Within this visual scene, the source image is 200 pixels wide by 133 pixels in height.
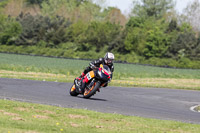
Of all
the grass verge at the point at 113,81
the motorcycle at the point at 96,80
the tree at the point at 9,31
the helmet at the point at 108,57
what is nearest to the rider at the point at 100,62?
the helmet at the point at 108,57

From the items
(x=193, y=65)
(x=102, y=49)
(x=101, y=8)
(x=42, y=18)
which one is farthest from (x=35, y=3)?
(x=193, y=65)

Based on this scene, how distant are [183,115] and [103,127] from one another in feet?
13.5

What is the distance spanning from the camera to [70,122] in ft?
28.2

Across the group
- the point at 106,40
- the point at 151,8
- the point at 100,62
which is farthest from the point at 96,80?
the point at 151,8

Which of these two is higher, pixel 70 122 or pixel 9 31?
pixel 9 31

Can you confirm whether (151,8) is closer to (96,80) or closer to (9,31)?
(9,31)

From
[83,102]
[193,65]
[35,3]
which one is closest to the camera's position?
[83,102]

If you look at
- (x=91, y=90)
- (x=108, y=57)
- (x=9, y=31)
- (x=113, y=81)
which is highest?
(x=9, y=31)

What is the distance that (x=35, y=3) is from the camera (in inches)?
5364

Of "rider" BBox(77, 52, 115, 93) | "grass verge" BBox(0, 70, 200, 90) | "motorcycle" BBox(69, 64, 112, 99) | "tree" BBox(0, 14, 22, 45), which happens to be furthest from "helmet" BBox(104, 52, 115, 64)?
"tree" BBox(0, 14, 22, 45)

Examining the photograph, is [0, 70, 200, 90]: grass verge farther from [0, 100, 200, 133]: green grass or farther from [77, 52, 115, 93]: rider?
[0, 100, 200, 133]: green grass

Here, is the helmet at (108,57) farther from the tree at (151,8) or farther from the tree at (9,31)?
the tree at (151,8)

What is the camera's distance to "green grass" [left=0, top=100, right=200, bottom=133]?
767 cm

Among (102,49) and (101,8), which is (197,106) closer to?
(102,49)
